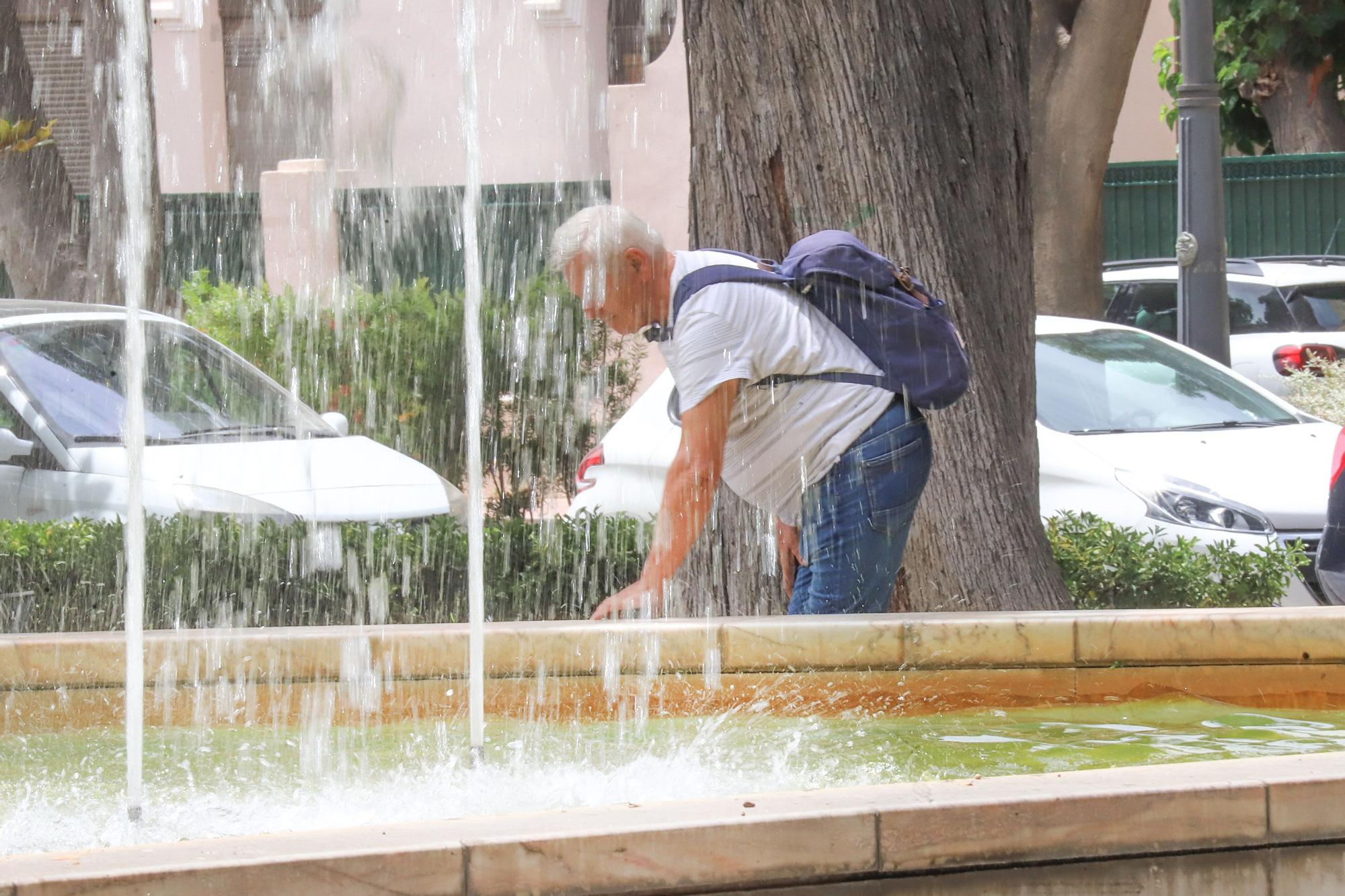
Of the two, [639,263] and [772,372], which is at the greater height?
[639,263]

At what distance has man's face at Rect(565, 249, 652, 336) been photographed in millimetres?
3797

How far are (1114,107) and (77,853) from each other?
1213 cm

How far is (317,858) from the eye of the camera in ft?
7.93

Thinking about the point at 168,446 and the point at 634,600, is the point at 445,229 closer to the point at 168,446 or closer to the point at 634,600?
the point at 168,446

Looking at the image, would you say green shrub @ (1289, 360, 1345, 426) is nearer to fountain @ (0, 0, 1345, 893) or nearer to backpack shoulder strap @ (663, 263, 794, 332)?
fountain @ (0, 0, 1345, 893)

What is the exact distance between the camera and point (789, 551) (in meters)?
4.61

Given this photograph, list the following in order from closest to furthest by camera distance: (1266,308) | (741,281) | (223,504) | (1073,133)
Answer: (741,281) < (223,504) < (1266,308) < (1073,133)

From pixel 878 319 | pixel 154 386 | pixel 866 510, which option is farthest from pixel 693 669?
pixel 154 386

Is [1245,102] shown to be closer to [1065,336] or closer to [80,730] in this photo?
[1065,336]

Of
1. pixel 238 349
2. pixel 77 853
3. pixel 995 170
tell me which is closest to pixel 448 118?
pixel 238 349

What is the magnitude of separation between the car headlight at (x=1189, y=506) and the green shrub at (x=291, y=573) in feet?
6.93

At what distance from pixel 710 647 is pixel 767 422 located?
607mm

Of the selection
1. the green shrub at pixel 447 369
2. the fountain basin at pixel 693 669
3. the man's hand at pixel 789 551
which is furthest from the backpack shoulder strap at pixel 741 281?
the green shrub at pixel 447 369

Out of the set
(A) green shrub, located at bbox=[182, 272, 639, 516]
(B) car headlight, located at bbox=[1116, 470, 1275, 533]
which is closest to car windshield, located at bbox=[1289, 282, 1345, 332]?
(A) green shrub, located at bbox=[182, 272, 639, 516]
